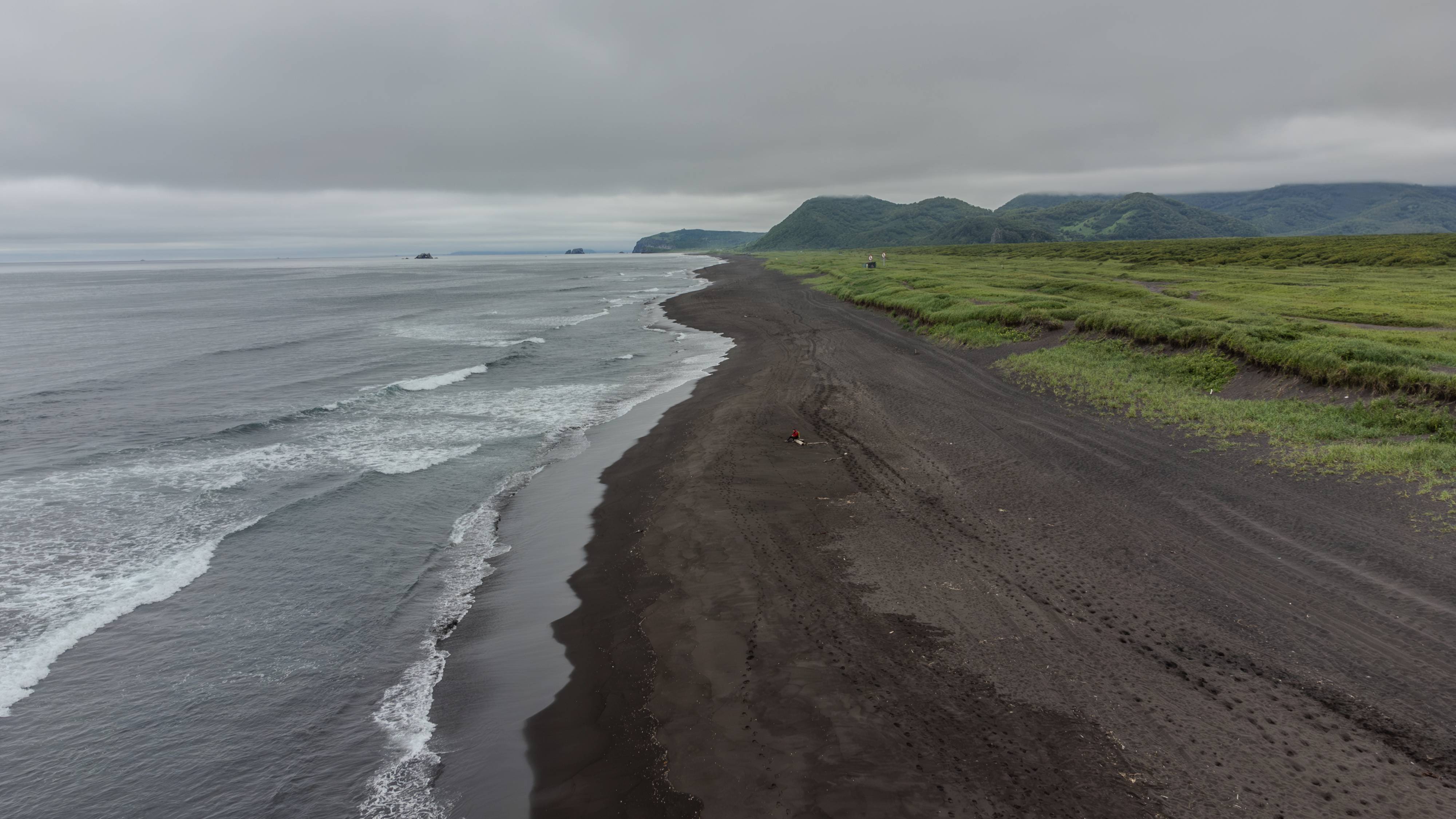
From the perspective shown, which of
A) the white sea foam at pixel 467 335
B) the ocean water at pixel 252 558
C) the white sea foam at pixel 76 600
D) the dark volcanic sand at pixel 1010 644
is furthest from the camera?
the white sea foam at pixel 467 335

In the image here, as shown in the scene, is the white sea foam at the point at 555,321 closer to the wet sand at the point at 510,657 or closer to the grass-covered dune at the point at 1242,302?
the grass-covered dune at the point at 1242,302

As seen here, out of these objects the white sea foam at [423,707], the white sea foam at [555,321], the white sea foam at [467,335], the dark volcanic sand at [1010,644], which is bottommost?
the white sea foam at [423,707]

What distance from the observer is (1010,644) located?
34.6 ft

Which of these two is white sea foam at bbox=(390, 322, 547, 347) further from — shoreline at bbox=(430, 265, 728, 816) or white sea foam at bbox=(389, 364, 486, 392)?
shoreline at bbox=(430, 265, 728, 816)

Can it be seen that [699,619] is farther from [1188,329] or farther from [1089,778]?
[1188,329]

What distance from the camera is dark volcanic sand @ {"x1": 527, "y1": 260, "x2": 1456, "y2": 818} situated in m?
7.91

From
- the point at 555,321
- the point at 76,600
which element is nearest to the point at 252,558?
the point at 76,600

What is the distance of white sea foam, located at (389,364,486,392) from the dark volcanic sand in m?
21.2

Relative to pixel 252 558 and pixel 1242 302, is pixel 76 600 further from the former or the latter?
pixel 1242 302

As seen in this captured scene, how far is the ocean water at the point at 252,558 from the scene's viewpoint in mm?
9438

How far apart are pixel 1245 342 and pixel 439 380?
38.4m

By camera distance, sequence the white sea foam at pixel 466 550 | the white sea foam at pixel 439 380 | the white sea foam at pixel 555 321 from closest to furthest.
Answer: the white sea foam at pixel 466 550 → the white sea foam at pixel 439 380 → the white sea foam at pixel 555 321

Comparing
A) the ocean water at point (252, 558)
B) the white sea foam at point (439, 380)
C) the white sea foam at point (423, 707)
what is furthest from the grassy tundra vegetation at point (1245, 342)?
the white sea foam at point (439, 380)

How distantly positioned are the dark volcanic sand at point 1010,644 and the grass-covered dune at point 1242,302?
825 cm
